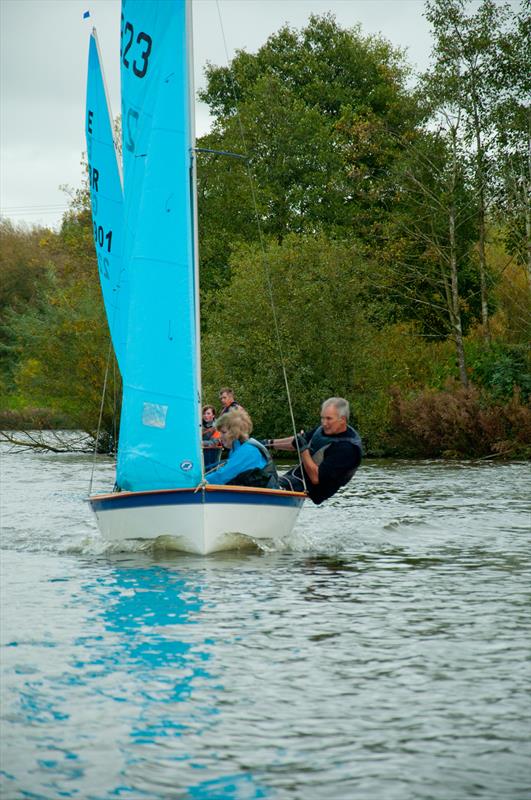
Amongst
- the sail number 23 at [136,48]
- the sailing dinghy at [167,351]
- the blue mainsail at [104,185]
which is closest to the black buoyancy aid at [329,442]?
the sailing dinghy at [167,351]

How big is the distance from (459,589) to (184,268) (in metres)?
4.53

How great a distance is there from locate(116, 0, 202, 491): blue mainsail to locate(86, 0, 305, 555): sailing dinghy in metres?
0.01

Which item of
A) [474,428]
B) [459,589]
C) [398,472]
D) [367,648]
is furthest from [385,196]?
[367,648]

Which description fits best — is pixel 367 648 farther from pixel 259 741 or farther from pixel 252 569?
pixel 252 569

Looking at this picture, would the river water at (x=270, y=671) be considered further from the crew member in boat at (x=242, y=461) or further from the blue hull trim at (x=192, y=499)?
the crew member in boat at (x=242, y=461)

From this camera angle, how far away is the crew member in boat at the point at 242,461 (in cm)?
1397

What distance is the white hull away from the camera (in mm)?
13109

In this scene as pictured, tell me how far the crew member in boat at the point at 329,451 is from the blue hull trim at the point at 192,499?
1.17 ft

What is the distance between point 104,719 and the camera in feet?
21.9

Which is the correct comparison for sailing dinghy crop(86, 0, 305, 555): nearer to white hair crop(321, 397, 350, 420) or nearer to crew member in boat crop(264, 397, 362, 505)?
crew member in boat crop(264, 397, 362, 505)

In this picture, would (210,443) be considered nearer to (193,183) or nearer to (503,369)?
(193,183)

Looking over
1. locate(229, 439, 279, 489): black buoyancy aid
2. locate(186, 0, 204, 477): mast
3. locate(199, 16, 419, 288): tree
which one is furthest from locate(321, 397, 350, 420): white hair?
A: locate(199, 16, 419, 288): tree

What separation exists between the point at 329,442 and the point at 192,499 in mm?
1905

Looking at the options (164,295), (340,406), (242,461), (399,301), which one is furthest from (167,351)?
(399,301)
